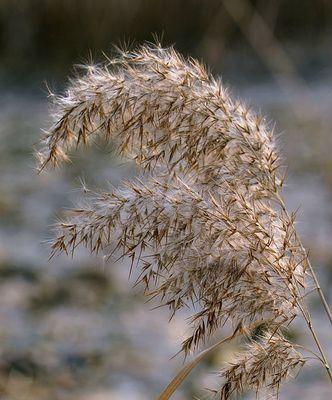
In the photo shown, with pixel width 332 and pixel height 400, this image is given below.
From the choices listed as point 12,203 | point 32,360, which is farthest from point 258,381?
point 12,203

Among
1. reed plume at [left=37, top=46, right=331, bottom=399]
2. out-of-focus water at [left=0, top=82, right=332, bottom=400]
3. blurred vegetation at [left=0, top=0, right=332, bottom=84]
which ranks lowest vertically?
reed plume at [left=37, top=46, right=331, bottom=399]

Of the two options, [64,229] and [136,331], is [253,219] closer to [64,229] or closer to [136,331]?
[64,229]

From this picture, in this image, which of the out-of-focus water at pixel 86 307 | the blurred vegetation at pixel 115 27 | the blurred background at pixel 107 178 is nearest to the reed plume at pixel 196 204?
the blurred background at pixel 107 178

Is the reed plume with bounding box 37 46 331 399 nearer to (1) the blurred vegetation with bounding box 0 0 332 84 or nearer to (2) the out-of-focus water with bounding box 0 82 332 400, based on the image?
(2) the out-of-focus water with bounding box 0 82 332 400

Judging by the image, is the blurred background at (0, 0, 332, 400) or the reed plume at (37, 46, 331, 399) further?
the blurred background at (0, 0, 332, 400)

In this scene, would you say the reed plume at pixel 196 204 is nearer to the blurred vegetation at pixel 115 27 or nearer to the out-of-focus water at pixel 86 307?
the out-of-focus water at pixel 86 307

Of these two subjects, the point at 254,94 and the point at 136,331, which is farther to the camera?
the point at 254,94

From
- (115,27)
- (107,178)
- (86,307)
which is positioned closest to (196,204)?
(86,307)

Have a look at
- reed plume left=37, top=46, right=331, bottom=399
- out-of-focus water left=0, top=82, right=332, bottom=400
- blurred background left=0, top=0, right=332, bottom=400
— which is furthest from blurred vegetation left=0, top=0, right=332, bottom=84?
reed plume left=37, top=46, right=331, bottom=399
